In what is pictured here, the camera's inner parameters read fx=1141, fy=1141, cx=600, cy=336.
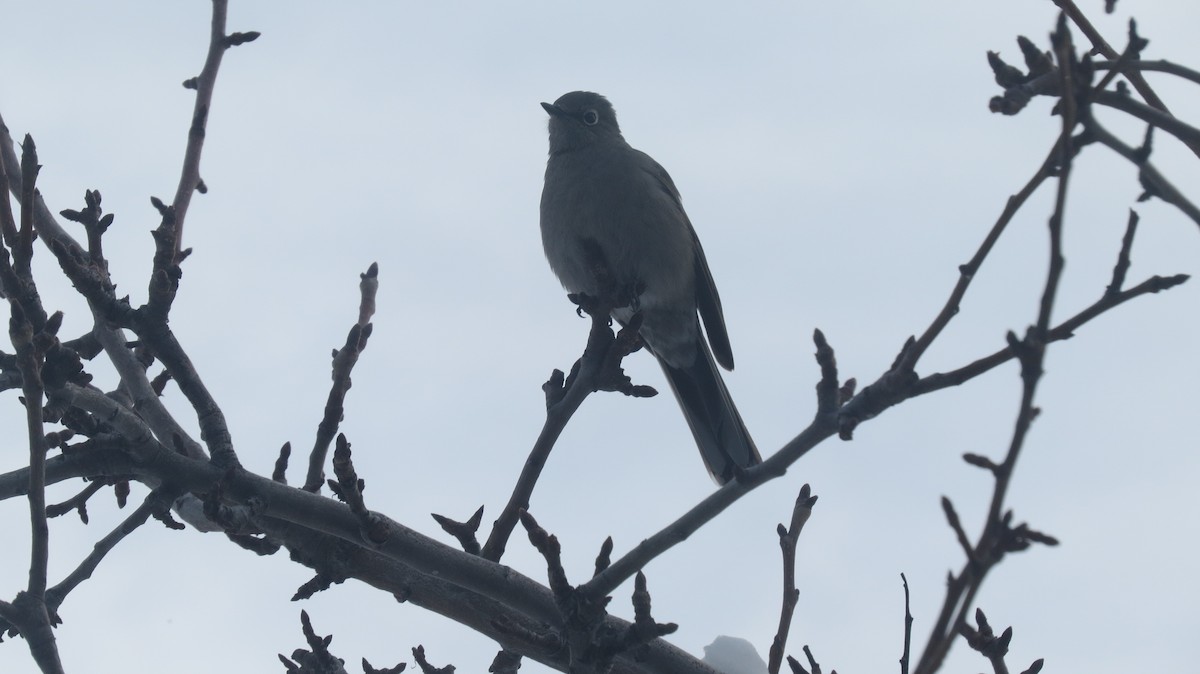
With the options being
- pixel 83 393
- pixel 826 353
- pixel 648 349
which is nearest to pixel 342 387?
pixel 83 393

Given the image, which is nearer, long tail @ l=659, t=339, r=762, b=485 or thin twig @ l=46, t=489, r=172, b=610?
thin twig @ l=46, t=489, r=172, b=610

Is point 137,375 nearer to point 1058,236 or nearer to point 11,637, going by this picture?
point 11,637

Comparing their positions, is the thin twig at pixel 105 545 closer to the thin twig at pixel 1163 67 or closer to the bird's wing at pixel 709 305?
the thin twig at pixel 1163 67

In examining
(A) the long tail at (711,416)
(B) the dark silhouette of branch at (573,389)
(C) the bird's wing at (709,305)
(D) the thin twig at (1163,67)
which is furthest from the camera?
(C) the bird's wing at (709,305)

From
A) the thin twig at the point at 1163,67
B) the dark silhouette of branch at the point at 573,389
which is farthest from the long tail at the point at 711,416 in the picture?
the thin twig at the point at 1163,67

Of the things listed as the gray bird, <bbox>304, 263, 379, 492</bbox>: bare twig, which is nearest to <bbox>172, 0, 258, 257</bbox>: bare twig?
<bbox>304, 263, 379, 492</bbox>: bare twig

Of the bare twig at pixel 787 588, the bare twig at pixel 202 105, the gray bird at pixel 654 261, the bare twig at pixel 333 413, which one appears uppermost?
the gray bird at pixel 654 261

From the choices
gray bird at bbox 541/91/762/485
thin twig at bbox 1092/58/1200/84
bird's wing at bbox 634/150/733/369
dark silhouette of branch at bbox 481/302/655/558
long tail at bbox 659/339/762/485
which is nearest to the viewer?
thin twig at bbox 1092/58/1200/84

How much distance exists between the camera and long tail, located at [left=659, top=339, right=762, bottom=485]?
6.95 meters

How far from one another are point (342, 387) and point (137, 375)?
2.48 ft

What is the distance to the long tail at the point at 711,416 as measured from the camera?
6.95 m

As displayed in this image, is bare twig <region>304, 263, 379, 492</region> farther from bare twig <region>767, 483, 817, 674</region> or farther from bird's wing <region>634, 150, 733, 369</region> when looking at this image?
bird's wing <region>634, 150, 733, 369</region>

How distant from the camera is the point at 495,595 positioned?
3.46 meters

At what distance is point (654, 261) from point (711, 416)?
1084mm
